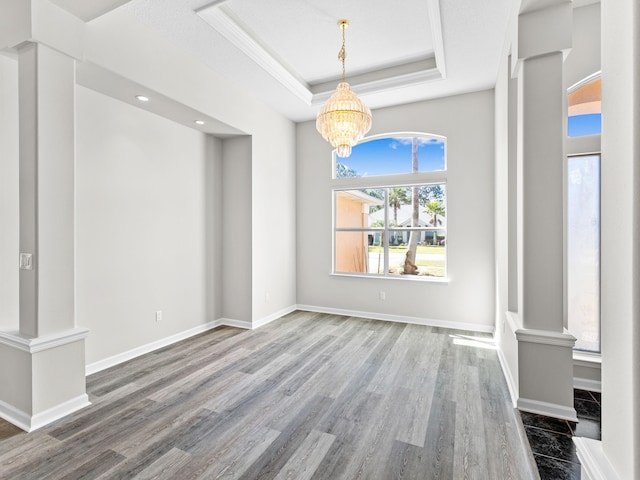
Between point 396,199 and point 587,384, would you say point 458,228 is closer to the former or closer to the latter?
point 396,199

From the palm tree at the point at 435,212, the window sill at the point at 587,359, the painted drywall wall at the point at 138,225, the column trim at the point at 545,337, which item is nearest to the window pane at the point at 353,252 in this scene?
the palm tree at the point at 435,212

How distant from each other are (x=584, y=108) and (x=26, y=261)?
4.85 meters

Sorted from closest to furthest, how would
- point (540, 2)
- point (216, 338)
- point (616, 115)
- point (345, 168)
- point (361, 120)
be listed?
point (616, 115), point (540, 2), point (361, 120), point (216, 338), point (345, 168)

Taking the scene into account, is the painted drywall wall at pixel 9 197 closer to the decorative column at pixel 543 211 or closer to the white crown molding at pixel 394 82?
the white crown molding at pixel 394 82

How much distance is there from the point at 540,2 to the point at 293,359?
12.1 feet

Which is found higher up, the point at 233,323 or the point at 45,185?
the point at 45,185

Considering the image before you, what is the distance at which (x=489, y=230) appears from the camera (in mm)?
4371

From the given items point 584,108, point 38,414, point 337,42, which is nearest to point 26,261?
point 38,414

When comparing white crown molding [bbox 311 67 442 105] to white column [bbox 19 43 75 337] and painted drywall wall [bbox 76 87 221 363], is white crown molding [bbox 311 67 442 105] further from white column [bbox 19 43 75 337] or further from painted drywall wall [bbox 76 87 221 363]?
white column [bbox 19 43 75 337]

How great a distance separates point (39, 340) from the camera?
7.32 feet

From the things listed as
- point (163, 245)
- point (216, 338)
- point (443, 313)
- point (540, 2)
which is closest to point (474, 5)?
point (540, 2)

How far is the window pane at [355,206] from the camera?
5195 mm

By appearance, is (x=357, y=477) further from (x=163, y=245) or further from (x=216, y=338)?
(x=163, y=245)

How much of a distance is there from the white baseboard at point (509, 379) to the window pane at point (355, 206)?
2.63 meters
